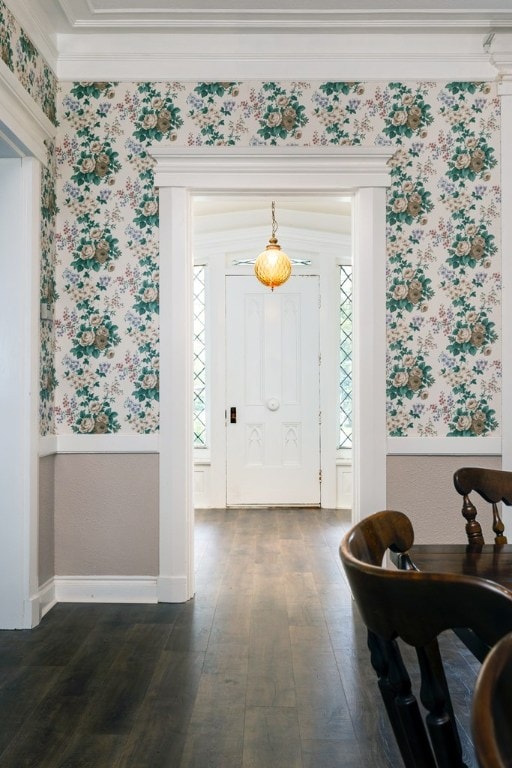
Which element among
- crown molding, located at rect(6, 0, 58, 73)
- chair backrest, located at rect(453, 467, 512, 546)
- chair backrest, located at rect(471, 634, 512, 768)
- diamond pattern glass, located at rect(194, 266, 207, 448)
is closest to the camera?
chair backrest, located at rect(471, 634, 512, 768)

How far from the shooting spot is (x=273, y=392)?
6.58 m

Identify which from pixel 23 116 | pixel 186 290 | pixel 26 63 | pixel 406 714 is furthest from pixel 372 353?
pixel 406 714

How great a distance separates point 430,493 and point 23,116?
9.23ft

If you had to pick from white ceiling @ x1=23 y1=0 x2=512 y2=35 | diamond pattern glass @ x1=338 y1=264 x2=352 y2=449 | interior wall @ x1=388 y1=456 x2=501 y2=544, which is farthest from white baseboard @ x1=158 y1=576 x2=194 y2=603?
diamond pattern glass @ x1=338 y1=264 x2=352 y2=449

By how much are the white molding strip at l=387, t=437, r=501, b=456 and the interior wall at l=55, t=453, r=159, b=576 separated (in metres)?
1.42

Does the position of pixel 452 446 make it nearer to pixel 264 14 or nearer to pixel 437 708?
pixel 264 14

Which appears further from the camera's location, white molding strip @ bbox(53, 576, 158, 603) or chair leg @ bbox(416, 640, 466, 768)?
white molding strip @ bbox(53, 576, 158, 603)

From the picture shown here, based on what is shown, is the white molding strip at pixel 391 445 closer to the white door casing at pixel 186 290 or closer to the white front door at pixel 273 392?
the white door casing at pixel 186 290

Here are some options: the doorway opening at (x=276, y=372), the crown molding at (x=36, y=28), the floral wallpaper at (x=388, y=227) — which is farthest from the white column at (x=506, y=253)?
the doorway opening at (x=276, y=372)

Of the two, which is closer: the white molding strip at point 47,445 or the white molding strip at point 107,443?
the white molding strip at point 47,445

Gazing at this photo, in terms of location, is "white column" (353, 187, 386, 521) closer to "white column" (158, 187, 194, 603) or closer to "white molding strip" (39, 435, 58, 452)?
"white column" (158, 187, 194, 603)

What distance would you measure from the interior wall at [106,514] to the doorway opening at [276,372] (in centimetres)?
288

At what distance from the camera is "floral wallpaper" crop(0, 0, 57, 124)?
2.94 meters

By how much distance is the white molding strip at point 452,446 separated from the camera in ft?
12.0
